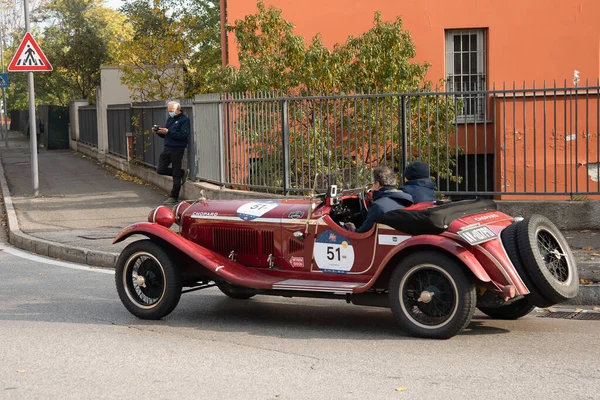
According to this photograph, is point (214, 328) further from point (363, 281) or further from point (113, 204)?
point (113, 204)

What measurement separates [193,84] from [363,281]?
81.2 ft

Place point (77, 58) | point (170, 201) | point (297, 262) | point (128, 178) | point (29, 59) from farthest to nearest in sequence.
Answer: point (77, 58)
point (128, 178)
point (29, 59)
point (170, 201)
point (297, 262)

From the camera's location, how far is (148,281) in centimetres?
824

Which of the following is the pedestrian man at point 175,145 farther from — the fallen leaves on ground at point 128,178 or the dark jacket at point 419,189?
the dark jacket at point 419,189

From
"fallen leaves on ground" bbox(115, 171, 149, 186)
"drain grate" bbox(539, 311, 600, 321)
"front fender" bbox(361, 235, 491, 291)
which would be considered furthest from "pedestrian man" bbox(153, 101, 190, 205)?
"front fender" bbox(361, 235, 491, 291)

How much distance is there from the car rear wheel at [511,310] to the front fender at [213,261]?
1.85 m

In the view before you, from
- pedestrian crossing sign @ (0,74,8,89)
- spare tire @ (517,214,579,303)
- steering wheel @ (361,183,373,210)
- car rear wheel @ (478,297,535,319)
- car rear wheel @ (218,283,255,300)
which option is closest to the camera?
spare tire @ (517,214,579,303)

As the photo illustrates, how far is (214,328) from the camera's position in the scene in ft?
25.7

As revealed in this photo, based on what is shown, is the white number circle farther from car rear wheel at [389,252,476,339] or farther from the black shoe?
the black shoe

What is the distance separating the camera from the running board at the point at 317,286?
7.46 meters

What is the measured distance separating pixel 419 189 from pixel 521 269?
141 centimetres

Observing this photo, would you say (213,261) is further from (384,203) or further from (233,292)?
(384,203)

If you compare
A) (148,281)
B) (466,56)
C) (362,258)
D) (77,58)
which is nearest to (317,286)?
(362,258)

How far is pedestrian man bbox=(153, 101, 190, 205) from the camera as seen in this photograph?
1652 cm
